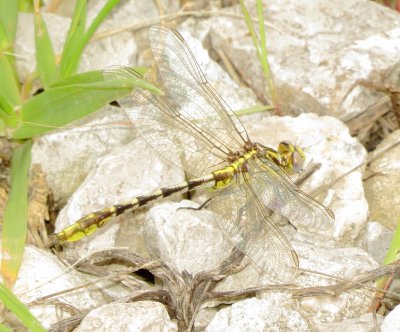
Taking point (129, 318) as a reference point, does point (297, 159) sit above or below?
above

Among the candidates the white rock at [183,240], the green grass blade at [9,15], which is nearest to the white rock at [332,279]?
the white rock at [183,240]

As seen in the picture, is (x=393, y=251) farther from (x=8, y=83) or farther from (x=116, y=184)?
(x=8, y=83)

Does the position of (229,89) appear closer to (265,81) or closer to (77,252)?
(265,81)

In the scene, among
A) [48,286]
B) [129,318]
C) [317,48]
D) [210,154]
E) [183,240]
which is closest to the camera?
[129,318]

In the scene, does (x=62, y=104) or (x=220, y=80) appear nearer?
(x=62, y=104)

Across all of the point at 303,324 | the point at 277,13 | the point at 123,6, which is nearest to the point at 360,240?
the point at 303,324

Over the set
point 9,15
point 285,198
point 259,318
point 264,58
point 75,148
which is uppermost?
point 9,15

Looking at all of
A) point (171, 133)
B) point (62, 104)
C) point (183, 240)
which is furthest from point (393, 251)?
point (62, 104)

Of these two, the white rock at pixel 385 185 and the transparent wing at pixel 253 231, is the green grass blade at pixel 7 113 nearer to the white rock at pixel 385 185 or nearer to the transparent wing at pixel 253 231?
the transparent wing at pixel 253 231
